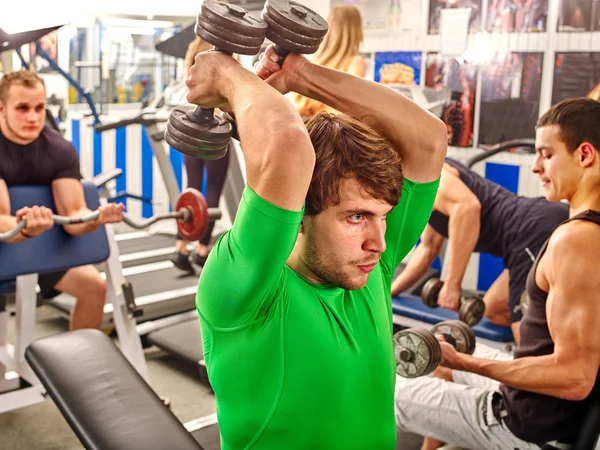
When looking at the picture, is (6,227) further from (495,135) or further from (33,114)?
(495,135)

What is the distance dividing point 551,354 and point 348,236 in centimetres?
84

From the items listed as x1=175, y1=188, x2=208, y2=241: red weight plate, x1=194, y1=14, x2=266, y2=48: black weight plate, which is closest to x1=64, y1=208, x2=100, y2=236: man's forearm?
x1=175, y1=188, x2=208, y2=241: red weight plate

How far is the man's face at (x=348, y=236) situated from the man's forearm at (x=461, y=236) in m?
1.72

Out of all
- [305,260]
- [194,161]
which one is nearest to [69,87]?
[194,161]

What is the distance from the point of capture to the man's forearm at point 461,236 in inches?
104

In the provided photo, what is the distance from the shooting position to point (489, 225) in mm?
2799

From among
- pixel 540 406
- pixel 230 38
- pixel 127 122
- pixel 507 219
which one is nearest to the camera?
pixel 230 38

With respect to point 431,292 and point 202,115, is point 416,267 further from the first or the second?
point 202,115

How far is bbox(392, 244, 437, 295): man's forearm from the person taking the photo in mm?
3033

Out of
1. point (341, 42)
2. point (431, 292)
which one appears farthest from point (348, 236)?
point (341, 42)

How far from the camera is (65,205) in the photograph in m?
2.77

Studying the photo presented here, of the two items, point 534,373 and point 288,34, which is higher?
point 288,34

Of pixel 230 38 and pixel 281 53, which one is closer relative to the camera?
pixel 230 38

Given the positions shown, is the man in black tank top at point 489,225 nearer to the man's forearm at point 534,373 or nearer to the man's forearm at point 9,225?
the man's forearm at point 534,373
